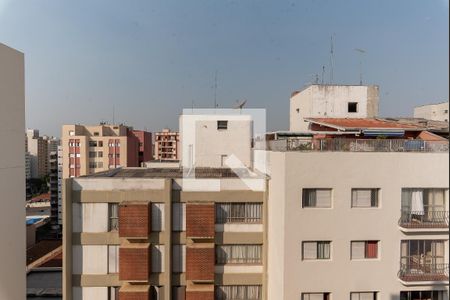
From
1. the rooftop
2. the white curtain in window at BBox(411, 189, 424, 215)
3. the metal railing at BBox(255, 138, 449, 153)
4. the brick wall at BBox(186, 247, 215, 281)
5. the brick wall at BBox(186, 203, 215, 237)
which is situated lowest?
the brick wall at BBox(186, 247, 215, 281)

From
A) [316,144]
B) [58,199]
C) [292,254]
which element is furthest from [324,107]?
[58,199]

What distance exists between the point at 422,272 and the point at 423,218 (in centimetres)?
180

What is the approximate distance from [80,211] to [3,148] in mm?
3963

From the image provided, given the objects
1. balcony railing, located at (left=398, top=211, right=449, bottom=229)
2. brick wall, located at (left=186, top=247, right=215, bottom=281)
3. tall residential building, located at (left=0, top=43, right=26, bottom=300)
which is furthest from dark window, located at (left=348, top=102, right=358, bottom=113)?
tall residential building, located at (left=0, top=43, right=26, bottom=300)

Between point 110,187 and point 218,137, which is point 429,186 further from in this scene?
point 218,137

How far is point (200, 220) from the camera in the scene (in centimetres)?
1119

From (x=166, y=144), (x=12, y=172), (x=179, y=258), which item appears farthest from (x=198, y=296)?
(x=166, y=144)

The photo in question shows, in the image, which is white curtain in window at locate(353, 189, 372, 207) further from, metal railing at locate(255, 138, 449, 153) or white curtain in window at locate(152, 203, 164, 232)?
white curtain in window at locate(152, 203, 164, 232)

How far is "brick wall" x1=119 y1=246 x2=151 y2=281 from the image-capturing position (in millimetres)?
10891

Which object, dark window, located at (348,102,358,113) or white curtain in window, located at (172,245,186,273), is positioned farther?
dark window, located at (348,102,358,113)

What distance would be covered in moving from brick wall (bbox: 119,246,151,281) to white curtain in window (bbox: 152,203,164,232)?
3.10 ft

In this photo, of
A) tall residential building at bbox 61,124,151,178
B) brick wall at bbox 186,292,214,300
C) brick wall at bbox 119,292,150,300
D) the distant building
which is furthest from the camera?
tall residential building at bbox 61,124,151,178

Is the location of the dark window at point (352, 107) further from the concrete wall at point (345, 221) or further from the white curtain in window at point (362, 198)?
the white curtain in window at point (362, 198)

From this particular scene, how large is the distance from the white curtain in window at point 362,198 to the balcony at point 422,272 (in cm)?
237
